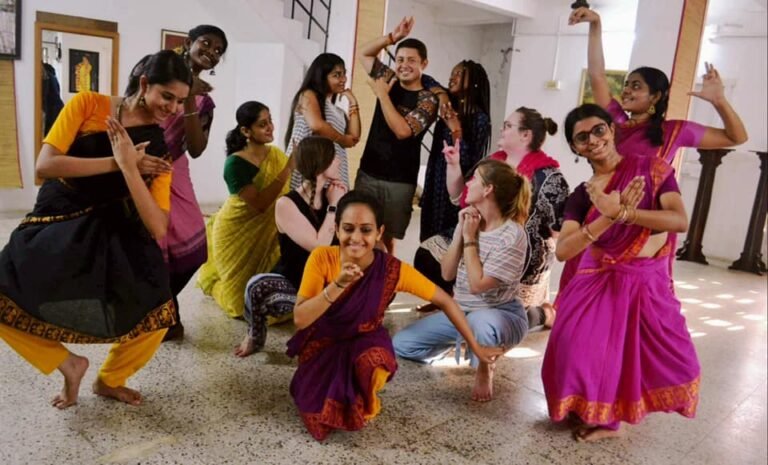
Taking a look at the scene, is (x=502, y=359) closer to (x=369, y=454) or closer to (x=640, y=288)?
(x=640, y=288)

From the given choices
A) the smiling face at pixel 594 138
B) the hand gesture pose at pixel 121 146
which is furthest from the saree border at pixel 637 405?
the hand gesture pose at pixel 121 146

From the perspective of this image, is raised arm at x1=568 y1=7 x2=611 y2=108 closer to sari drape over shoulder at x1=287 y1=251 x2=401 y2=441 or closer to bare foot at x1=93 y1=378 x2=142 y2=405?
sari drape over shoulder at x1=287 y1=251 x2=401 y2=441

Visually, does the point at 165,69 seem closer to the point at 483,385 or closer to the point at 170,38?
the point at 483,385

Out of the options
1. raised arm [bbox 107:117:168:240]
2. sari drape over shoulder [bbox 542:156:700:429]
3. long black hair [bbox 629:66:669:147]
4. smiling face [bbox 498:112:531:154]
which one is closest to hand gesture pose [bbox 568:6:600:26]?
long black hair [bbox 629:66:669:147]

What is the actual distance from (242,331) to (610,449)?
65.8 inches

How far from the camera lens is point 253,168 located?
3.02 meters

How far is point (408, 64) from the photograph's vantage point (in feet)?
9.90

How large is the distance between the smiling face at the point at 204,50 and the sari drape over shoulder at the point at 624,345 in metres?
1.63

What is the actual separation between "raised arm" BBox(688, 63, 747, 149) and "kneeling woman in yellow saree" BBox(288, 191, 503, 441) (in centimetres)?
151

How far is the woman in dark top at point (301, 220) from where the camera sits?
2.55 metres

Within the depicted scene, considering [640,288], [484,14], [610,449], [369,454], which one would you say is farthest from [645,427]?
[484,14]

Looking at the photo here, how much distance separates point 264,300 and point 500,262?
3.22 feet

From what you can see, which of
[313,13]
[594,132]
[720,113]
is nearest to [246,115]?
[594,132]

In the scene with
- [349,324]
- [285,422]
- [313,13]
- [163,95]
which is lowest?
[285,422]
